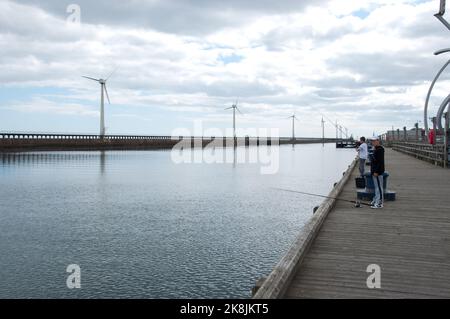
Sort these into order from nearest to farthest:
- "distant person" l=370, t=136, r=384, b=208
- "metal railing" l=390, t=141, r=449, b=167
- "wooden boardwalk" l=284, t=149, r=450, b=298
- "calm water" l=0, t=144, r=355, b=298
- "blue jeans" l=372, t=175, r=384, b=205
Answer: "wooden boardwalk" l=284, t=149, r=450, b=298, "calm water" l=0, t=144, r=355, b=298, "distant person" l=370, t=136, r=384, b=208, "blue jeans" l=372, t=175, r=384, b=205, "metal railing" l=390, t=141, r=449, b=167

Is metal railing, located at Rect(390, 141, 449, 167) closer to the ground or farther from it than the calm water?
farther from it

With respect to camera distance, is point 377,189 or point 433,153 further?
point 433,153

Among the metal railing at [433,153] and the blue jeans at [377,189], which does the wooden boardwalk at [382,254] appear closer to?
the blue jeans at [377,189]

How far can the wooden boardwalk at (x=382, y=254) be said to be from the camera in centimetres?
703

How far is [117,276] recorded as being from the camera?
1129 centimetres

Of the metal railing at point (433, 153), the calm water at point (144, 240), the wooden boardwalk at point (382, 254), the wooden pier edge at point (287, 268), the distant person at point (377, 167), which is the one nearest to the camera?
the wooden pier edge at point (287, 268)

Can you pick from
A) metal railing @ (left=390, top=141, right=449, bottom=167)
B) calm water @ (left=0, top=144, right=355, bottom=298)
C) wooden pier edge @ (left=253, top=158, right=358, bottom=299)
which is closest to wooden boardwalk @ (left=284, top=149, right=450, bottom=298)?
wooden pier edge @ (left=253, top=158, right=358, bottom=299)

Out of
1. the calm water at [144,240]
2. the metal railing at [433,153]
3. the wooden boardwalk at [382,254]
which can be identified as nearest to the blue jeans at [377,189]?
the wooden boardwalk at [382,254]

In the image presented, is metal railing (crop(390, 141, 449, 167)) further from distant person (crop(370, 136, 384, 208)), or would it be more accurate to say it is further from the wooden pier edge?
the wooden pier edge

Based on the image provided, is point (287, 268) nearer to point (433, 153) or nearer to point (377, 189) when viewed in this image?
point (377, 189)

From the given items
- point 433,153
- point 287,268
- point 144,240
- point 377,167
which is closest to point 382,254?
point 287,268

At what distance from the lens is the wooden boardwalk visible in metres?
7.03

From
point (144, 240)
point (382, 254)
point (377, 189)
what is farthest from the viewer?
point (144, 240)

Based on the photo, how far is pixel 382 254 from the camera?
8.98m
